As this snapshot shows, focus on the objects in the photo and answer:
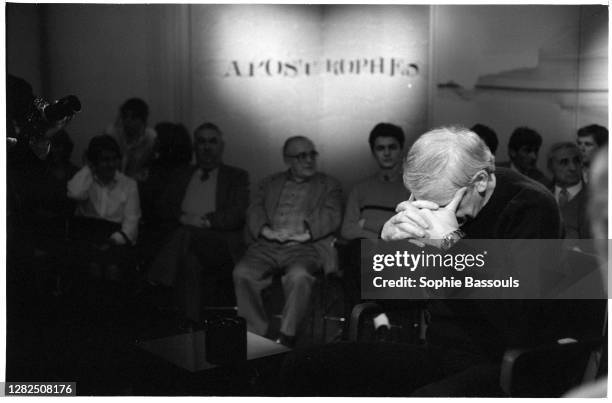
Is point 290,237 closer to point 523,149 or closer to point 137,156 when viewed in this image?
point 137,156

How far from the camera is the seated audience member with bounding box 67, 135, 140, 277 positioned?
4.23m

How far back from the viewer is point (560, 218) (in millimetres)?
2443

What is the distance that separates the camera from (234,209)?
14.7 ft

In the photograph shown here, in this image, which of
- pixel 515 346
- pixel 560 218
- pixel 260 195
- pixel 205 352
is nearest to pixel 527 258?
pixel 560 218

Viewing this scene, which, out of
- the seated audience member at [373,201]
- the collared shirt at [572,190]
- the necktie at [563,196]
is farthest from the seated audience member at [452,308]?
the seated audience member at [373,201]

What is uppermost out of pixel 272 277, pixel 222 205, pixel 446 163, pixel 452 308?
pixel 446 163

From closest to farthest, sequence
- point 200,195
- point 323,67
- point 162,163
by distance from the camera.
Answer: point 200,195 → point 162,163 → point 323,67

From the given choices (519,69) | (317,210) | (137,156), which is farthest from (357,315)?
(519,69)

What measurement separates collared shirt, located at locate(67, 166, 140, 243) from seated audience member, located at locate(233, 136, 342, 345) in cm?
63

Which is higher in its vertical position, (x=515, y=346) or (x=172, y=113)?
(x=172, y=113)

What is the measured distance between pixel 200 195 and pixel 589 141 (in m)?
2.14

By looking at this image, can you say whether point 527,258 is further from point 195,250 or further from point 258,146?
point 258,146

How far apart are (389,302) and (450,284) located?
32 cm

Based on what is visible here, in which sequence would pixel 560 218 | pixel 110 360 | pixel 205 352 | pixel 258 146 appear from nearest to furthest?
1. pixel 560 218
2. pixel 205 352
3. pixel 110 360
4. pixel 258 146
